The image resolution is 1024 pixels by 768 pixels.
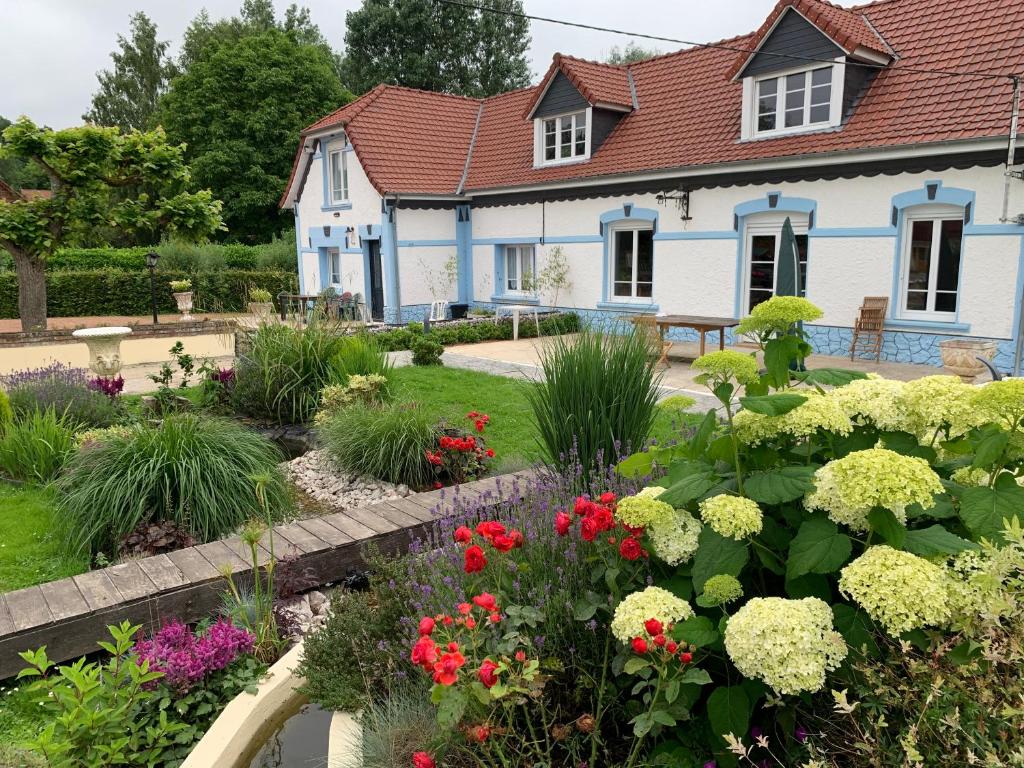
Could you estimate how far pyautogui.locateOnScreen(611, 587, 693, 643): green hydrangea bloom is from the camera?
6.07 ft

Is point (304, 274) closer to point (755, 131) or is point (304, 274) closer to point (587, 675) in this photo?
point (755, 131)

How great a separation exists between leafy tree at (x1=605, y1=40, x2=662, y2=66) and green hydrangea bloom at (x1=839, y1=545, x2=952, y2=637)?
4367 centimetres

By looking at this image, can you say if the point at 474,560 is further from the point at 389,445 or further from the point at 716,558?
the point at 389,445

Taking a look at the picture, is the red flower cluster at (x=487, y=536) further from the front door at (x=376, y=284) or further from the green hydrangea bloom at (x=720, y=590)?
the front door at (x=376, y=284)

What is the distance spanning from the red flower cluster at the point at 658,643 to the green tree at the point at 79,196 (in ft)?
48.3

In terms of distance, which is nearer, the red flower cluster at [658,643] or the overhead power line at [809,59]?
the red flower cluster at [658,643]

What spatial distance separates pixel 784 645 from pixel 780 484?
0.48 meters

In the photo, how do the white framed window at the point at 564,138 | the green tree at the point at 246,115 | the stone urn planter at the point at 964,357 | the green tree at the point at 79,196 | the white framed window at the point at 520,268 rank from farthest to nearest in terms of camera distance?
1. the green tree at the point at 246,115
2. the white framed window at the point at 520,268
3. the white framed window at the point at 564,138
4. the green tree at the point at 79,196
5. the stone urn planter at the point at 964,357

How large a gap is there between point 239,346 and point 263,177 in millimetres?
23983

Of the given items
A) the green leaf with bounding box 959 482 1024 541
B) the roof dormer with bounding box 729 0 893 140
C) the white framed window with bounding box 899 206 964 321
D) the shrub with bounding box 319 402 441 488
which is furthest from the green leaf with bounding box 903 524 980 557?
the roof dormer with bounding box 729 0 893 140

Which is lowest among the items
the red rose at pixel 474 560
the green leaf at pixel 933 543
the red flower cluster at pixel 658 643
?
the red flower cluster at pixel 658 643

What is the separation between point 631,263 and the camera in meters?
14.9

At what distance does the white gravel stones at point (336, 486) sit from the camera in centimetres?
553

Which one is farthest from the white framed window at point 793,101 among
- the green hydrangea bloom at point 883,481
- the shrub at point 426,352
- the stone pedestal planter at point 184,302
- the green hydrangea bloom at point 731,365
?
the stone pedestal planter at point 184,302
